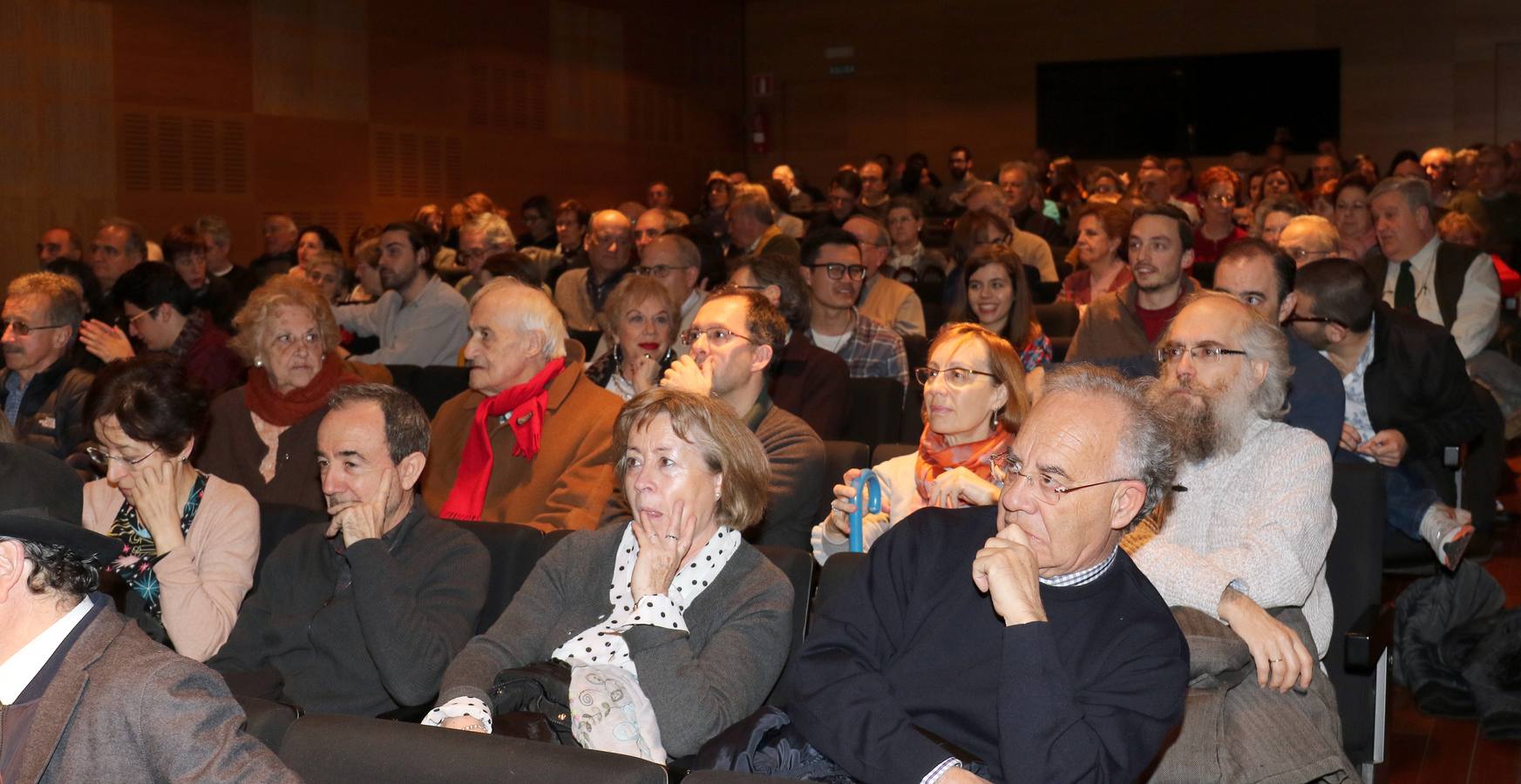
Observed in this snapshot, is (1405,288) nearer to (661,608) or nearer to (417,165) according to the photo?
(661,608)

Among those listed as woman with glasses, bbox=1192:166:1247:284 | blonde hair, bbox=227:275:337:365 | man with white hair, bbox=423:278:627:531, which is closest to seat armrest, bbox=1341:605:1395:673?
man with white hair, bbox=423:278:627:531

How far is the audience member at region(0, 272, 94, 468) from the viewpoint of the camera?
504 centimetres

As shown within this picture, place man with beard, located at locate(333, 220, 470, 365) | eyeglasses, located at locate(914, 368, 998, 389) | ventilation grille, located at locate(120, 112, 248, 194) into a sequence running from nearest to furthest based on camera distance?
eyeglasses, located at locate(914, 368, 998, 389) → man with beard, located at locate(333, 220, 470, 365) → ventilation grille, located at locate(120, 112, 248, 194)

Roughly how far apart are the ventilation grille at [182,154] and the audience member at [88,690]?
31.5ft

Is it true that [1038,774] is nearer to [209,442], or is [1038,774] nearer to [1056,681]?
[1056,681]

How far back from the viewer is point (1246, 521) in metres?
2.83

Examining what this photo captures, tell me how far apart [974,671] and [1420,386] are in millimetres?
2899

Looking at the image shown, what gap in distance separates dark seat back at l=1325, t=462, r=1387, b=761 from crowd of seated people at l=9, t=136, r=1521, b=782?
187 mm

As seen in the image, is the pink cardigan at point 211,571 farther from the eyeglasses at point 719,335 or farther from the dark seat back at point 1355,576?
the dark seat back at point 1355,576

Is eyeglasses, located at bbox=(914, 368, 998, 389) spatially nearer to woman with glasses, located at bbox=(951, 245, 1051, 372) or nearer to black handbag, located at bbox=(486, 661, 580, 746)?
black handbag, located at bbox=(486, 661, 580, 746)

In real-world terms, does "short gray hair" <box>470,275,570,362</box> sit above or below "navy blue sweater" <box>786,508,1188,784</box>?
above

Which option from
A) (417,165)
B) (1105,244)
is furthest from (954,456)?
(417,165)

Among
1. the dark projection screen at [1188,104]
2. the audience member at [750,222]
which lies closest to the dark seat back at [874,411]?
the audience member at [750,222]

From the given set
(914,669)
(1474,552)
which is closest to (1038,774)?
(914,669)
